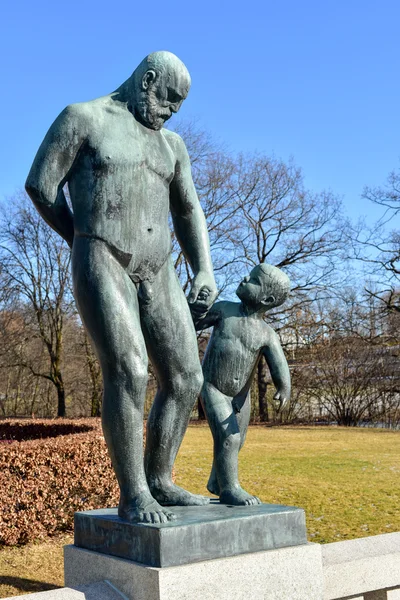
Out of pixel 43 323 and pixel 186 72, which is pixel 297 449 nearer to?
pixel 186 72

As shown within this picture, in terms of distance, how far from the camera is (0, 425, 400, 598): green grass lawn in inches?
255

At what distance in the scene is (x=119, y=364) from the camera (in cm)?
314

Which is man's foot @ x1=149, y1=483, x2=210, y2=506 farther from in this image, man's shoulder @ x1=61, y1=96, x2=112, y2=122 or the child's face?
man's shoulder @ x1=61, y1=96, x2=112, y2=122

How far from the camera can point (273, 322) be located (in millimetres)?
25203

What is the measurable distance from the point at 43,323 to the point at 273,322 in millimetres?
8807

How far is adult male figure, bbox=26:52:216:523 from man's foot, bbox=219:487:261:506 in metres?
0.22

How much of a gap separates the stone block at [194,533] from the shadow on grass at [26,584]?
8.73ft

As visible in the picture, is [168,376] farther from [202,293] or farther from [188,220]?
[188,220]

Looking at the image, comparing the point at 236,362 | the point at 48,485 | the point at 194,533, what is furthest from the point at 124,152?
the point at 48,485

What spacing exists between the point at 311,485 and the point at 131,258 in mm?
7143

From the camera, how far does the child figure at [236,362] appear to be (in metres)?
3.77

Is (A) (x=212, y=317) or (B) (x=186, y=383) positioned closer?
(B) (x=186, y=383)

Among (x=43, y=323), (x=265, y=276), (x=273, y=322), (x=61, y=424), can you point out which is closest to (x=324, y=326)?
(x=273, y=322)

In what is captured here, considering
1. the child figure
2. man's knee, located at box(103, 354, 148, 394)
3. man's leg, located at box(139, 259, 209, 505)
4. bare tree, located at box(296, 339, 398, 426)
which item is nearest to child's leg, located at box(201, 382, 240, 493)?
the child figure
